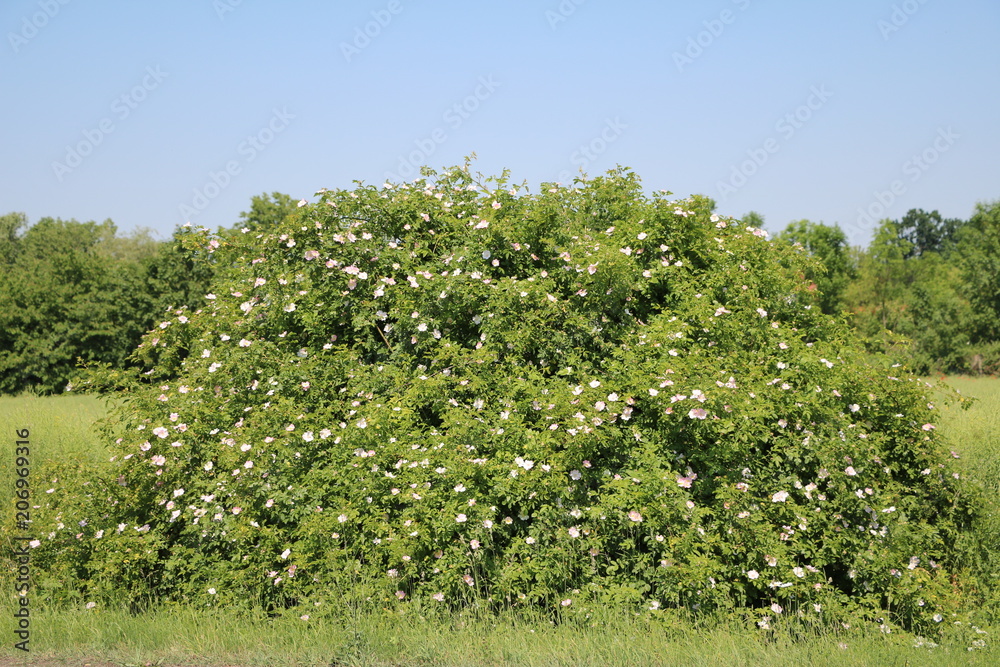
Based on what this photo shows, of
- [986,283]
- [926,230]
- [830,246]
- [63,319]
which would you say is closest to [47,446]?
[63,319]

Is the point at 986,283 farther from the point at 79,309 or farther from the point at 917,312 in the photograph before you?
the point at 79,309

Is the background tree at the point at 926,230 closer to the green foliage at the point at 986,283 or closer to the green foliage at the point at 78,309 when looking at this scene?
the green foliage at the point at 986,283

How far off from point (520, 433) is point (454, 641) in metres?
1.41

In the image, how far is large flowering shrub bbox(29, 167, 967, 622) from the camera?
16.1 feet

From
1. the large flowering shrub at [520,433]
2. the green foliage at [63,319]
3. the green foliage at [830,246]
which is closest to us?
the large flowering shrub at [520,433]

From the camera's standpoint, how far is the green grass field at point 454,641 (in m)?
4.15

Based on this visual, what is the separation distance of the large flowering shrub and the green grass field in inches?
8.8

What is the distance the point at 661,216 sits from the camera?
6.16 metres

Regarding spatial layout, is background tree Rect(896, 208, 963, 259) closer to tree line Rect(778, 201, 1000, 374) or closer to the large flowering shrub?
tree line Rect(778, 201, 1000, 374)

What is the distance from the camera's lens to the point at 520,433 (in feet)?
16.7

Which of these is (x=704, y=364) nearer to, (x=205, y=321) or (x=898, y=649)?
(x=898, y=649)

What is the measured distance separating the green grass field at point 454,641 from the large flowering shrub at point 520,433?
22 centimetres

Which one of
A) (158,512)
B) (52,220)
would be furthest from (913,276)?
(52,220)

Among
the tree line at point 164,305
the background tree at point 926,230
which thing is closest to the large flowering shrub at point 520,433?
the tree line at point 164,305
